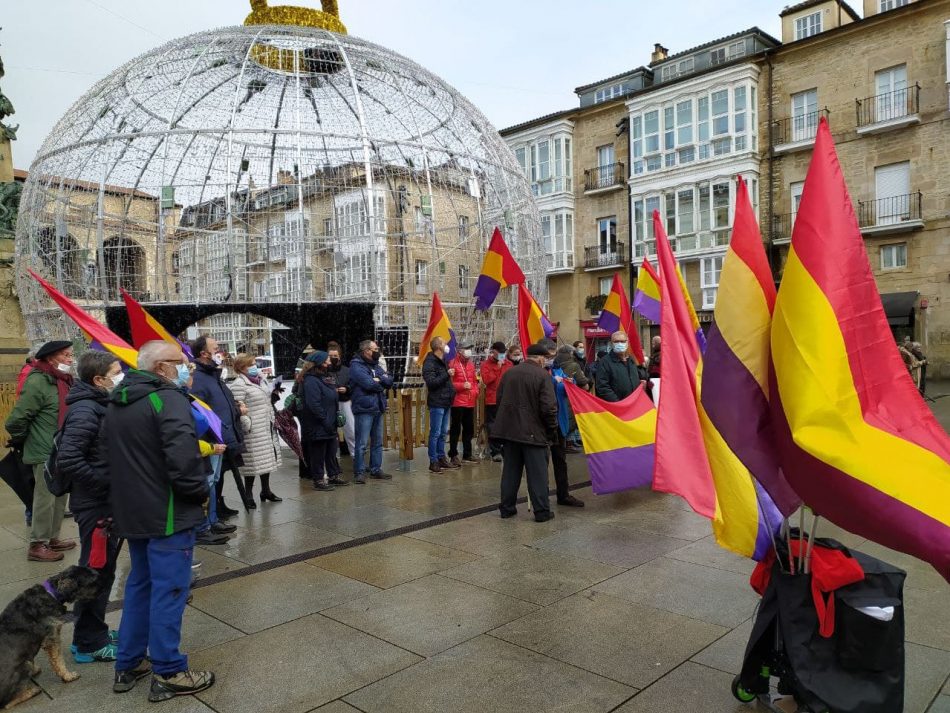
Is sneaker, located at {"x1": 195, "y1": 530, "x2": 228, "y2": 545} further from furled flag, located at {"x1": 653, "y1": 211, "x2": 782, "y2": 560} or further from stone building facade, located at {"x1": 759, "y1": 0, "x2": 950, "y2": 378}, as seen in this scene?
stone building facade, located at {"x1": 759, "y1": 0, "x2": 950, "y2": 378}

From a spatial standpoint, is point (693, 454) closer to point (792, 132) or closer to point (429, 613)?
point (429, 613)

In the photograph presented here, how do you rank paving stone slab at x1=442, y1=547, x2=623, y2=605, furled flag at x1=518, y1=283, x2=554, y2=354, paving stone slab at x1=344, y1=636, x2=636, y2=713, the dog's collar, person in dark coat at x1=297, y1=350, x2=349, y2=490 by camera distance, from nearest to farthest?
paving stone slab at x1=344, y1=636, x2=636, y2=713 < the dog's collar < paving stone slab at x1=442, y1=547, x2=623, y2=605 < person in dark coat at x1=297, y1=350, x2=349, y2=490 < furled flag at x1=518, y1=283, x2=554, y2=354

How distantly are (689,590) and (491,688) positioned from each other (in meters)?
1.91

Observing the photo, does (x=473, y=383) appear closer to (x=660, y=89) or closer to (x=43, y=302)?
(x=43, y=302)

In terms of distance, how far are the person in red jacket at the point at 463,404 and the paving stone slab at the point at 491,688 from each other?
5817 mm

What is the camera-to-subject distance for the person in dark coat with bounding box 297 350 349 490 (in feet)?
26.6

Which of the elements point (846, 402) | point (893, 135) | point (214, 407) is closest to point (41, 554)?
point (214, 407)

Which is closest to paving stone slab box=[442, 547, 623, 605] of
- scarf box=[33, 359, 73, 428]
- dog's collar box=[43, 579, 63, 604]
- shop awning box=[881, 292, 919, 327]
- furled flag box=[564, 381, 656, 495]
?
furled flag box=[564, 381, 656, 495]

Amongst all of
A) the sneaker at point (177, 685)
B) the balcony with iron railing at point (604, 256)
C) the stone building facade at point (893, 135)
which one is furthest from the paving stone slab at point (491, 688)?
the balcony with iron railing at point (604, 256)

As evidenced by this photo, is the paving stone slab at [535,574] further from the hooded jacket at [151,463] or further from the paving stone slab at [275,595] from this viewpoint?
the hooded jacket at [151,463]

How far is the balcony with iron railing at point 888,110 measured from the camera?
23.2m

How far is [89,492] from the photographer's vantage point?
3770 mm

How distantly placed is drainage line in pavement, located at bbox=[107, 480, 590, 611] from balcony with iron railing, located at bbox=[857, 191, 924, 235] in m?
22.0

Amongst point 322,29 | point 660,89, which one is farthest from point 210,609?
point 660,89
